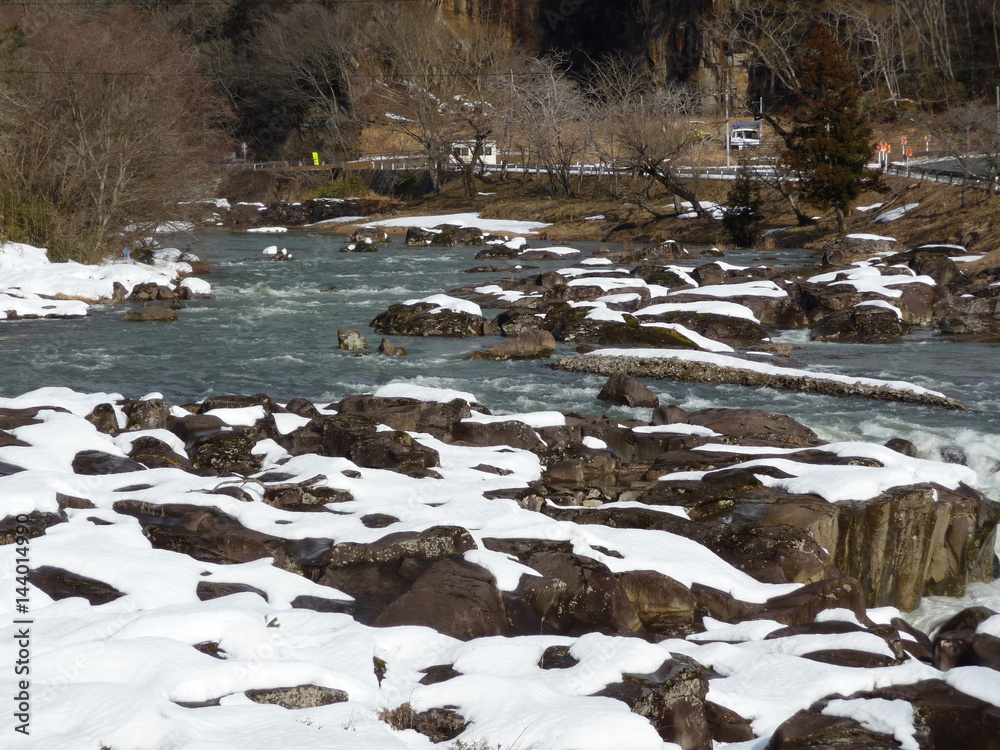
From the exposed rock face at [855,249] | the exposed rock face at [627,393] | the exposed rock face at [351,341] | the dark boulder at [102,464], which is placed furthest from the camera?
the exposed rock face at [855,249]

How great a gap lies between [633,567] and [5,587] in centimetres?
448

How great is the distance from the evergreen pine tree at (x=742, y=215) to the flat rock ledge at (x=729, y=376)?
23537 millimetres

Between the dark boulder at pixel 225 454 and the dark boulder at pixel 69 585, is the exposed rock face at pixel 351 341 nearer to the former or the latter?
the dark boulder at pixel 225 454

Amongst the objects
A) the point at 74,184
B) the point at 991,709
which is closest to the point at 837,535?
the point at 991,709

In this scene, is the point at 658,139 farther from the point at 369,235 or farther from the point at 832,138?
the point at 369,235

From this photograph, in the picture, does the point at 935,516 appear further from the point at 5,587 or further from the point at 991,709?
the point at 5,587

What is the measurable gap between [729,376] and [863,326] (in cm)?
563

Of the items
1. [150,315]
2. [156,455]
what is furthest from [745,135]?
[156,455]

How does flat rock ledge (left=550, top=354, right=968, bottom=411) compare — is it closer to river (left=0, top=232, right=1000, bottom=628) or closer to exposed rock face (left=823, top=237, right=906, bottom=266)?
river (left=0, top=232, right=1000, bottom=628)

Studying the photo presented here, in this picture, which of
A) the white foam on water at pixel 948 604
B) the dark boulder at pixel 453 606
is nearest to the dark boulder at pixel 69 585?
the dark boulder at pixel 453 606

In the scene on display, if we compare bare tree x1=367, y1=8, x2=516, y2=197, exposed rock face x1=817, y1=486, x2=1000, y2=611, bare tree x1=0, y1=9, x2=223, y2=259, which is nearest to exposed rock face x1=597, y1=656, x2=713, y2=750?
exposed rock face x1=817, y1=486, x2=1000, y2=611

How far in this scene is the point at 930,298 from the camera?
2320 cm

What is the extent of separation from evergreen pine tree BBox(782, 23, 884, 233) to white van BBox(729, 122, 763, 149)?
54.2ft

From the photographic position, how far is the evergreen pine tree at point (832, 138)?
3747 cm
